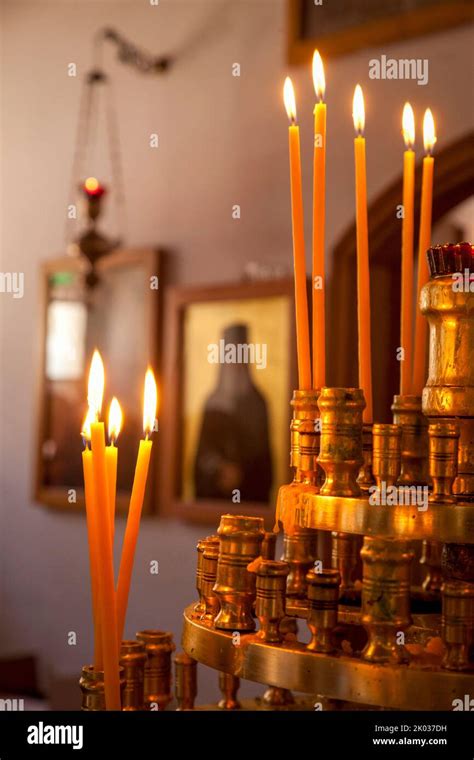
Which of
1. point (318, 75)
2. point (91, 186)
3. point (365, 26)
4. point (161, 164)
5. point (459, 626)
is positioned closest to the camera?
point (459, 626)

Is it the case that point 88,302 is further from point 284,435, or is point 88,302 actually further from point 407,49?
point 407,49

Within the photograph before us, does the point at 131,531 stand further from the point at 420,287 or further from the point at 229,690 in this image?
the point at 420,287

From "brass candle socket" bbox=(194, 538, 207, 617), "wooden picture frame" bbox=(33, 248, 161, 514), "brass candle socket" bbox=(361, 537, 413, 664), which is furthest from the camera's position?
"wooden picture frame" bbox=(33, 248, 161, 514)

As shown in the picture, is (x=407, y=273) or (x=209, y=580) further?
(x=407, y=273)

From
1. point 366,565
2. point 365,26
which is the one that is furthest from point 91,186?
point 366,565

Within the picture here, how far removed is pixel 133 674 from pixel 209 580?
127 millimetres

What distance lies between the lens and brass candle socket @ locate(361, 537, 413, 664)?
2.86ft

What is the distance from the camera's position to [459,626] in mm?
874

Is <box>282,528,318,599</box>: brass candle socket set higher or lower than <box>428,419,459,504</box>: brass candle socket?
lower

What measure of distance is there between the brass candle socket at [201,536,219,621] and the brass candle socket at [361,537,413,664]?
225mm

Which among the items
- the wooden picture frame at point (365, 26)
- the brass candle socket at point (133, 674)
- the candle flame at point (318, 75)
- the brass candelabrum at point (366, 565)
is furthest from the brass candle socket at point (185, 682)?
the wooden picture frame at point (365, 26)

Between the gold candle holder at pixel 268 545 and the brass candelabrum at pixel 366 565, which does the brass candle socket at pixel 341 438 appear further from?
the gold candle holder at pixel 268 545

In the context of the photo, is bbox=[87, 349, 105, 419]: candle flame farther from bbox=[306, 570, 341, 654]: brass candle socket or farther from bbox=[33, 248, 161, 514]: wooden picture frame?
bbox=[33, 248, 161, 514]: wooden picture frame

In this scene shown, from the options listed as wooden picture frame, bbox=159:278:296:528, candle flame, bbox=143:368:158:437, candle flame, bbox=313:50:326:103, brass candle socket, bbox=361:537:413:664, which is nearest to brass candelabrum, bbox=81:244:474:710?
brass candle socket, bbox=361:537:413:664
